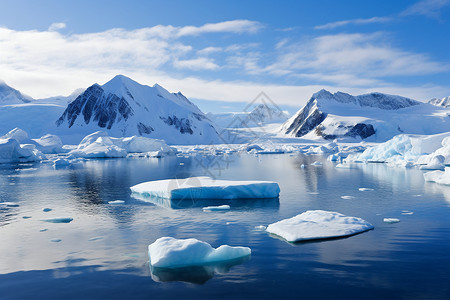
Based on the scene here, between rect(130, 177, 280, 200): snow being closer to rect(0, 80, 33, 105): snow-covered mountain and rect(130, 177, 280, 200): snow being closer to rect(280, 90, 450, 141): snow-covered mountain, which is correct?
rect(280, 90, 450, 141): snow-covered mountain

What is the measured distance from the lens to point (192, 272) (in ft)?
25.9

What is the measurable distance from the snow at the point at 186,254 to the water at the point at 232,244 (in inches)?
9.7

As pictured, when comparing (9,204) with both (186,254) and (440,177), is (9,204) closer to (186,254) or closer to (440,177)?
(186,254)

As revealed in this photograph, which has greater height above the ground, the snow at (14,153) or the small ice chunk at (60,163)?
the snow at (14,153)

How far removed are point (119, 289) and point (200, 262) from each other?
1.93 meters

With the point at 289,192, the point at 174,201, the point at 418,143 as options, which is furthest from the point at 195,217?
the point at 418,143

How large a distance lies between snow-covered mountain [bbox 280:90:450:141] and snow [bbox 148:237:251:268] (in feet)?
333

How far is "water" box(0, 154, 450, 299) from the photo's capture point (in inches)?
279

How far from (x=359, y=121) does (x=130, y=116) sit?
2718 inches

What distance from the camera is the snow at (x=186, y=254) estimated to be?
810 cm

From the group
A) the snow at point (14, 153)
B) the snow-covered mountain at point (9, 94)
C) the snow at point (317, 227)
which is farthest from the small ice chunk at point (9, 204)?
the snow-covered mountain at point (9, 94)

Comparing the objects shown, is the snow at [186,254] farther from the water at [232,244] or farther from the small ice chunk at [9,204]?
the small ice chunk at [9,204]

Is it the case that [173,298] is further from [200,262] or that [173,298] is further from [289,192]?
[289,192]

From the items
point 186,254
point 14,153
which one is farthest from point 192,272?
point 14,153
